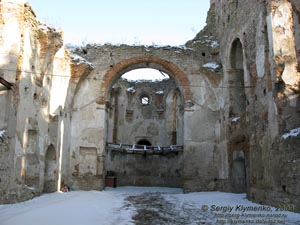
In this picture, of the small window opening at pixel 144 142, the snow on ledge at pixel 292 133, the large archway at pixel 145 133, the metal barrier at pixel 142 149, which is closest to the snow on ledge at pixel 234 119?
the snow on ledge at pixel 292 133

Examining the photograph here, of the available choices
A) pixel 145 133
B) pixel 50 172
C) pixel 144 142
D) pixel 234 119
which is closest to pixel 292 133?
pixel 234 119

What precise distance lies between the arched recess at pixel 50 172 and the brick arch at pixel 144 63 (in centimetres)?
365

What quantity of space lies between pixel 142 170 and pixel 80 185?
776 centimetres

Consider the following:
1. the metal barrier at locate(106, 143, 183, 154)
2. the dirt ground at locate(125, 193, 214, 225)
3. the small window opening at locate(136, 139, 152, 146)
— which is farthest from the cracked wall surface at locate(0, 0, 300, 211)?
the small window opening at locate(136, 139, 152, 146)

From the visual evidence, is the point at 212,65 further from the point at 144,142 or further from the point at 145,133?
the point at 144,142

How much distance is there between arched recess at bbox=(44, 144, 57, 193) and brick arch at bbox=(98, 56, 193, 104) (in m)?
3.65

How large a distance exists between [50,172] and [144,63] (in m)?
7.11

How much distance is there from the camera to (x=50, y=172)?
12.6m

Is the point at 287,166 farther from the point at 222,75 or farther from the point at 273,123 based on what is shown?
the point at 222,75

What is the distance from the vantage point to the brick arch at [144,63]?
15292 millimetres

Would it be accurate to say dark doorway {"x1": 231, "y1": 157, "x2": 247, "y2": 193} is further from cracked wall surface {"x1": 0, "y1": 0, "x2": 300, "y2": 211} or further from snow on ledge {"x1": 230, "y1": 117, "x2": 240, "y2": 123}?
snow on ledge {"x1": 230, "y1": 117, "x2": 240, "y2": 123}

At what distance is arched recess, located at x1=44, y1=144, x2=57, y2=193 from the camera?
1241cm

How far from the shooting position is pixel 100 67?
15508mm

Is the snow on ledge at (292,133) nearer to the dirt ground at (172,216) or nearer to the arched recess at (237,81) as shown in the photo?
the dirt ground at (172,216)
